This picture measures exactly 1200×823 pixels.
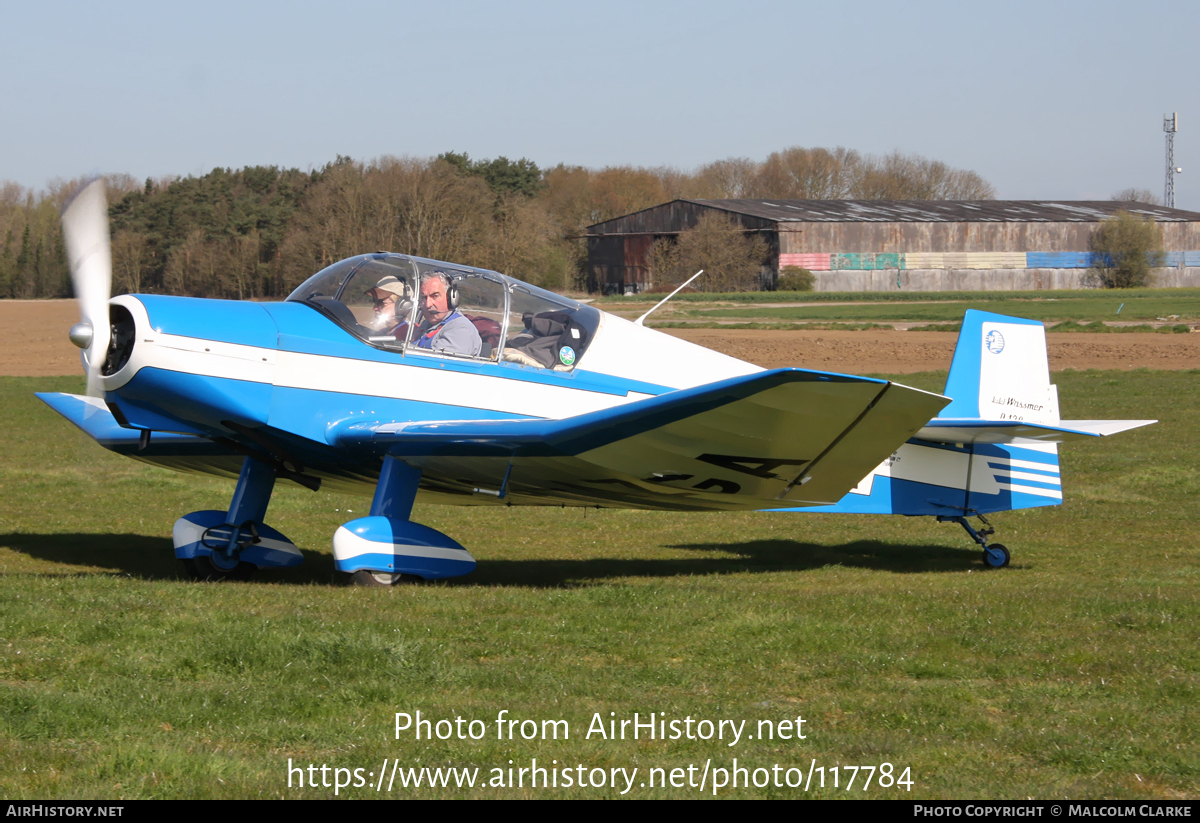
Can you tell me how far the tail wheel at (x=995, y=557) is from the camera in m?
9.36

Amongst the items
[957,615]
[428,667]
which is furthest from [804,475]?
[428,667]

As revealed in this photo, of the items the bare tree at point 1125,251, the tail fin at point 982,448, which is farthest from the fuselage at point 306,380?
the bare tree at point 1125,251

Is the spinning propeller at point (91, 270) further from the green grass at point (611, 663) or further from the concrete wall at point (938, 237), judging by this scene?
the concrete wall at point (938, 237)

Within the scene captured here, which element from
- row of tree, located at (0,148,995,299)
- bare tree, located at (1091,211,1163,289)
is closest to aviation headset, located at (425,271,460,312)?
row of tree, located at (0,148,995,299)

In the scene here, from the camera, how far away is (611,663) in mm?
5539

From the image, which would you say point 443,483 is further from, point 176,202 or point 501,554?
point 176,202

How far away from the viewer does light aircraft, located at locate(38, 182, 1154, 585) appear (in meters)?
6.67

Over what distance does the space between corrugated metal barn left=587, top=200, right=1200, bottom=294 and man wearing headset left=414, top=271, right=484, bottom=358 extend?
65831mm

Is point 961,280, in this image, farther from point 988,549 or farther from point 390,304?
point 390,304

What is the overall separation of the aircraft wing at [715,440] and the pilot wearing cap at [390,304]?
0.68m

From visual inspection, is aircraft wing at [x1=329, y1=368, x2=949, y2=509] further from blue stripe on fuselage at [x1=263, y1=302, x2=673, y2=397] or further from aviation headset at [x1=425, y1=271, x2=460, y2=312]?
aviation headset at [x1=425, y1=271, x2=460, y2=312]

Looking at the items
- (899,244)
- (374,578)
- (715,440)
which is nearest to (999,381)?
(715,440)

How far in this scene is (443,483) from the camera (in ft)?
26.5

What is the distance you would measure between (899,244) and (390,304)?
231ft
